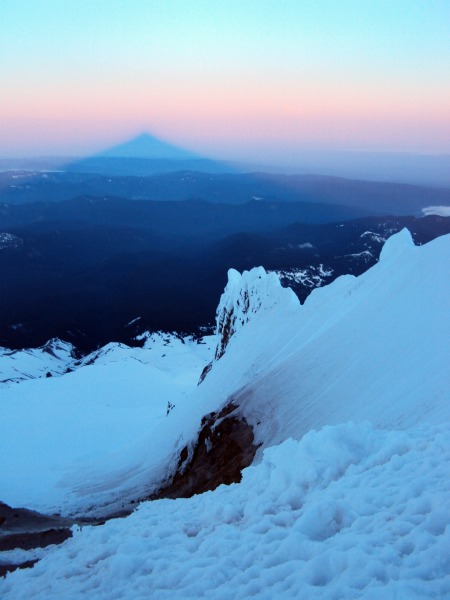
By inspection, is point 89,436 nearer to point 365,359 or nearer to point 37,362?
point 365,359

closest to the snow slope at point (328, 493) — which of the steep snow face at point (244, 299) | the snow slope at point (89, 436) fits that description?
the snow slope at point (89, 436)

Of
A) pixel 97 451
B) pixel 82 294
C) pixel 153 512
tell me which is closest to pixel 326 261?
pixel 82 294

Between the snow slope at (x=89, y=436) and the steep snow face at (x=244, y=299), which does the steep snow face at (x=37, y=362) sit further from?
the steep snow face at (x=244, y=299)

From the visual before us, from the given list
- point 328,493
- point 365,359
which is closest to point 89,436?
point 365,359

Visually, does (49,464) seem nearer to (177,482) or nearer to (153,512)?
(177,482)

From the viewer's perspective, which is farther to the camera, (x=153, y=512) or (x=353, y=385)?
(x=353, y=385)
